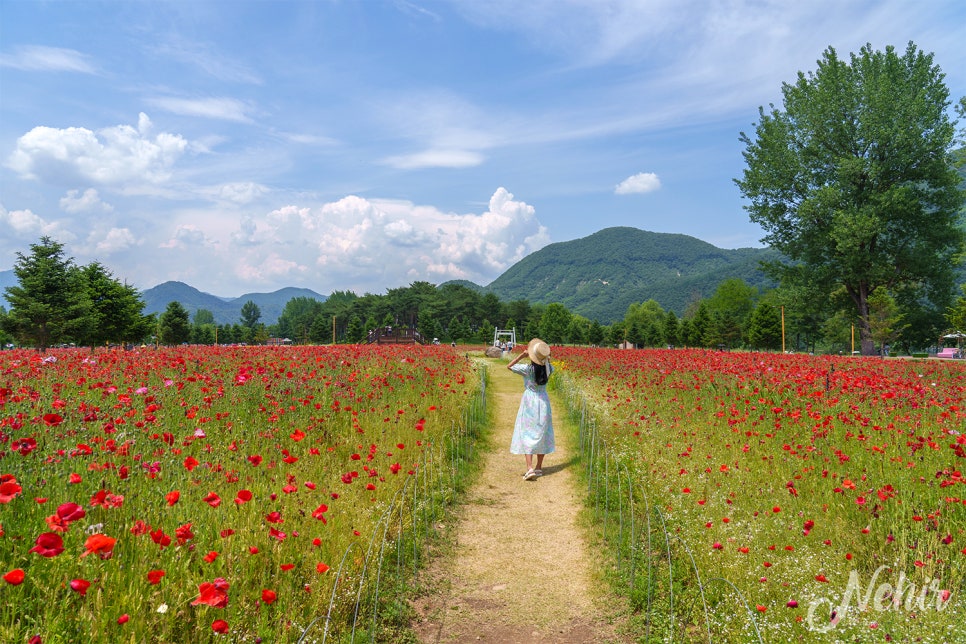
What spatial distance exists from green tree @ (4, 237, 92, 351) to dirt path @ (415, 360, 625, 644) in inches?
957

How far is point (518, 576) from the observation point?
4.70 metres

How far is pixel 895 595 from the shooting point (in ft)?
10.7

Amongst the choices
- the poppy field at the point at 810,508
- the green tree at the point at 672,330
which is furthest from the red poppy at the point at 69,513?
the green tree at the point at 672,330

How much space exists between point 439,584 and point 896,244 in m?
30.3

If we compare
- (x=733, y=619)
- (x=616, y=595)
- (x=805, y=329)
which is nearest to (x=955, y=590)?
(x=733, y=619)

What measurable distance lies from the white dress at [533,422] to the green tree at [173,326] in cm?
5531

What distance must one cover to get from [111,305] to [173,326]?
22.1 metres

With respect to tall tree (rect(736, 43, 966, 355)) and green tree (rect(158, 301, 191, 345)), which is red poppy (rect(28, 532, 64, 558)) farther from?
green tree (rect(158, 301, 191, 345))

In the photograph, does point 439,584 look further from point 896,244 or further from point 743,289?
point 743,289

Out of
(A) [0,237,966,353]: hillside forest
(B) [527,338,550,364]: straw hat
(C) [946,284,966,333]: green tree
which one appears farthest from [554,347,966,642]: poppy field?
(C) [946,284,966,333]: green tree

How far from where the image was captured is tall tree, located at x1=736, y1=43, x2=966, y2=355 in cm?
2395

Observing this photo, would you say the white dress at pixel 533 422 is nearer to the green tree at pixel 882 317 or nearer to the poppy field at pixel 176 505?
the poppy field at pixel 176 505

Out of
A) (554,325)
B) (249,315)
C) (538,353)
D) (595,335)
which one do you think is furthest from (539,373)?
(249,315)

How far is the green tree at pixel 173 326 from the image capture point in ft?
174
